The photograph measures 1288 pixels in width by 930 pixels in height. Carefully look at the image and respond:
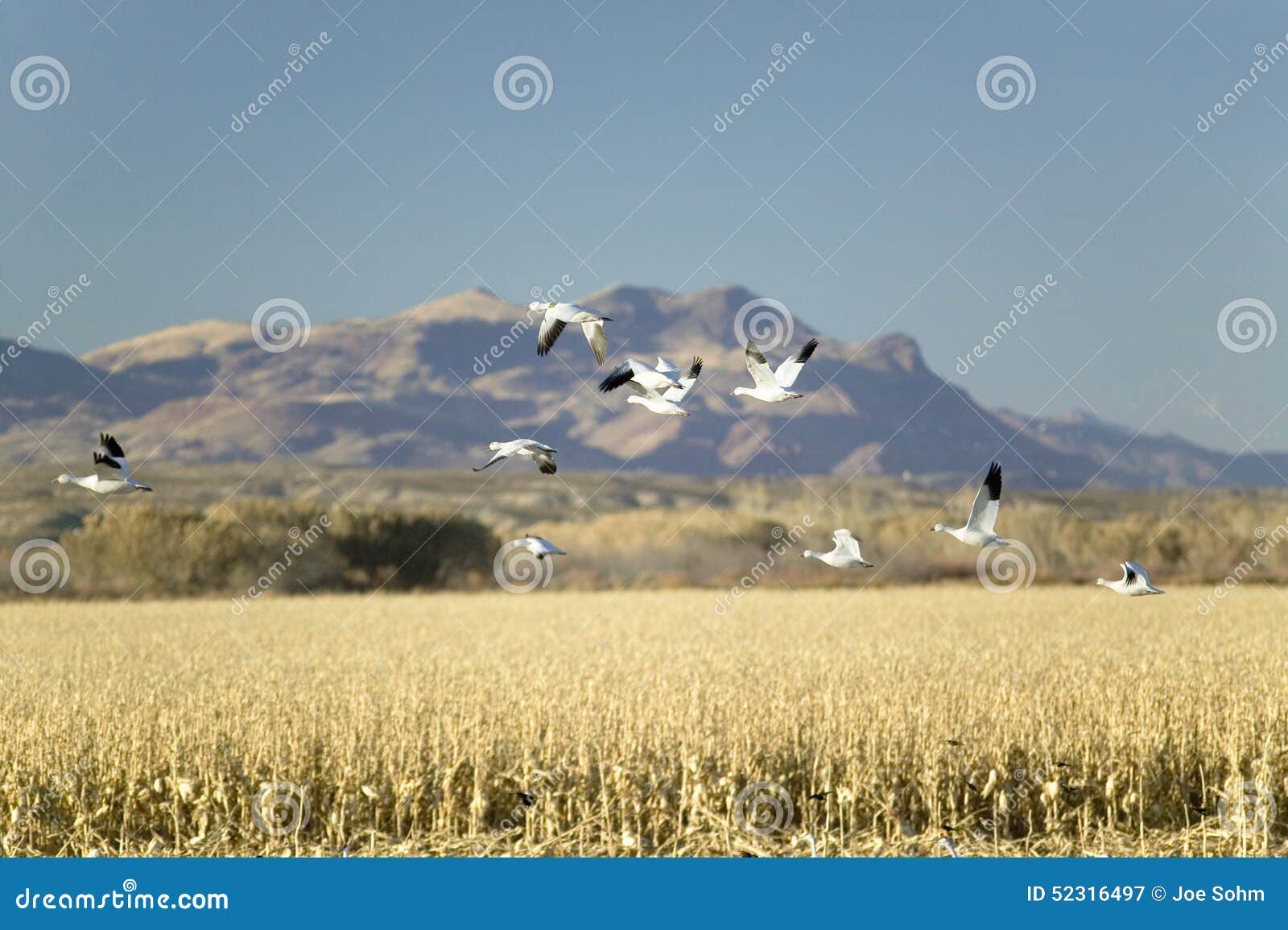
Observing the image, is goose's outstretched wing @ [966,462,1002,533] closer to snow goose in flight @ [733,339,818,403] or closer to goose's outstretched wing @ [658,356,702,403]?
snow goose in flight @ [733,339,818,403]

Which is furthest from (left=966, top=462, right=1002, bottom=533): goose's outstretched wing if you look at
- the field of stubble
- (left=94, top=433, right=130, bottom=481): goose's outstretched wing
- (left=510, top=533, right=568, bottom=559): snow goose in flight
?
(left=94, top=433, right=130, bottom=481): goose's outstretched wing

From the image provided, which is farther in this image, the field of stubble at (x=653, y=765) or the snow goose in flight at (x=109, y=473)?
the field of stubble at (x=653, y=765)

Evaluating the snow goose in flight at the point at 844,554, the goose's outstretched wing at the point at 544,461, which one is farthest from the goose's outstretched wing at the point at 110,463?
the snow goose in flight at the point at 844,554

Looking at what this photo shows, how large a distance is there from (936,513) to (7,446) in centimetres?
17666

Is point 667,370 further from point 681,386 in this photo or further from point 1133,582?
point 1133,582

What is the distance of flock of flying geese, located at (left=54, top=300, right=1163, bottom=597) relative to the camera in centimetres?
957

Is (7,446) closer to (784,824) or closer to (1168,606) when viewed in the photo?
Result: (1168,606)

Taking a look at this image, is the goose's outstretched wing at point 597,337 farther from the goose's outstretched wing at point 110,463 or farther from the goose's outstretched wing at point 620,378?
the goose's outstretched wing at point 110,463

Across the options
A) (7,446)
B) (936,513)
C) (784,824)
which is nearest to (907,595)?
(936,513)

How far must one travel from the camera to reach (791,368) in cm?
1079

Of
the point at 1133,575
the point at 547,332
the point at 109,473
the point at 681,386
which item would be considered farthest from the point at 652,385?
the point at 109,473

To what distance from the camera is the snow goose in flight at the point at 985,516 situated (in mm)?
10086

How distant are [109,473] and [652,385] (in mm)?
5082

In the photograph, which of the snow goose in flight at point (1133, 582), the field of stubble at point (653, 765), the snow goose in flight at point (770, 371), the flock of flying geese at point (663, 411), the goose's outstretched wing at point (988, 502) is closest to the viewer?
the flock of flying geese at point (663, 411)
